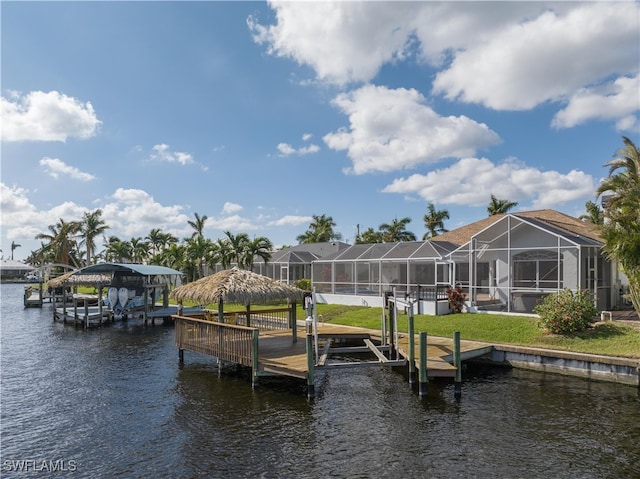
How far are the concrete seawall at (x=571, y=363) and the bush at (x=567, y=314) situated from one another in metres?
2.09

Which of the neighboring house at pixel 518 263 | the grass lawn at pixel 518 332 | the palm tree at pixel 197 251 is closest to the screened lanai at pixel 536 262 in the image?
the neighboring house at pixel 518 263

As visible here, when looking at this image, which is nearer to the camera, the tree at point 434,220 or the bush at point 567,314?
the bush at point 567,314

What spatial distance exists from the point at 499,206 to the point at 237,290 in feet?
131

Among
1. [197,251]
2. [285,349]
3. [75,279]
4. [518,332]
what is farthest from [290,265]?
[518,332]

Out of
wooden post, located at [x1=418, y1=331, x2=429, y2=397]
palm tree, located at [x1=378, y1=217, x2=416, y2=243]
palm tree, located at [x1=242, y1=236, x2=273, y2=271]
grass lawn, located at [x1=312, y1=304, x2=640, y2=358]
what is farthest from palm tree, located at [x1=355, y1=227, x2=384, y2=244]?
wooden post, located at [x1=418, y1=331, x2=429, y2=397]

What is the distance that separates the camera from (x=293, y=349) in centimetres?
1686

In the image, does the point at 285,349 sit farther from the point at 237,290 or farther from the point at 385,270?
the point at 385,270

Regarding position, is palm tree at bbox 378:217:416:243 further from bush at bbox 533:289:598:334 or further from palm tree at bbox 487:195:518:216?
bush at bbox 533:289:598:334

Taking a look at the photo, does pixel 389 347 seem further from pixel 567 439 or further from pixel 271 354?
pixel 567 439

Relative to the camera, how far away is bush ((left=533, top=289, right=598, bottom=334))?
17484mm

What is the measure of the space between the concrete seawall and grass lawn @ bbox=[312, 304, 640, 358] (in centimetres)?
68

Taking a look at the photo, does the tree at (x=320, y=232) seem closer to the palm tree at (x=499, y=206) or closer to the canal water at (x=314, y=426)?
the palm tree at (x=499, y=206)

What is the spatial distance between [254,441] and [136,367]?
33.0ft

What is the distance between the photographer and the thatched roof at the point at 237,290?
54.1 feet
